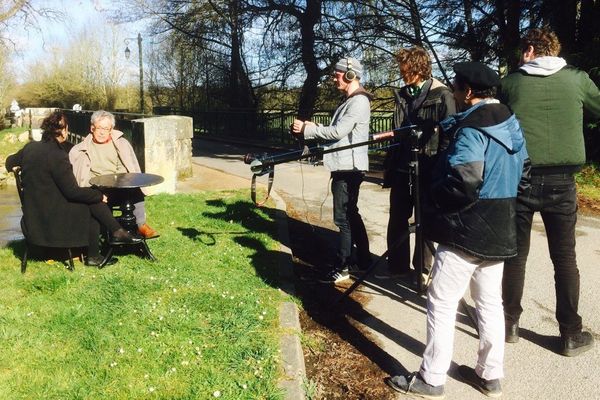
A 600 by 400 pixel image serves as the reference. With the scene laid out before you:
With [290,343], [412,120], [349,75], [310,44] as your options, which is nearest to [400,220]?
[412,120]

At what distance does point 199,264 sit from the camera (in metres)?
5.09

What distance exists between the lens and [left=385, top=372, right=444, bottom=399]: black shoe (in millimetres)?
2996

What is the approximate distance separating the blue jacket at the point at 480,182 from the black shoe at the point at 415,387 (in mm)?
823

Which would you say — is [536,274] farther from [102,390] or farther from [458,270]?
[102,390]

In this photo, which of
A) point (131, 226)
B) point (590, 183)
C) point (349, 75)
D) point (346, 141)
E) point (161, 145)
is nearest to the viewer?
point (349, 75)

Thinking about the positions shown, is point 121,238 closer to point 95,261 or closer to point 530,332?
point 95,261

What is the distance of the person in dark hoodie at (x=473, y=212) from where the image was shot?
8.86 feet

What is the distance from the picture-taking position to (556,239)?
354 centimetres

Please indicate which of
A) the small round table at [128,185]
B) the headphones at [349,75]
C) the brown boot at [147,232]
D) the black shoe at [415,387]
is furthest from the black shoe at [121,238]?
the black shoe at [415,387]

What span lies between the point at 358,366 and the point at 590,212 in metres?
5.91

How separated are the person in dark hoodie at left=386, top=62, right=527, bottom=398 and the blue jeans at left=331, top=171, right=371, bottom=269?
6.01ft

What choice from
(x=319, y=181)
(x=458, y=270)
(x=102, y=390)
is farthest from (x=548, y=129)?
(x=319, y=181)

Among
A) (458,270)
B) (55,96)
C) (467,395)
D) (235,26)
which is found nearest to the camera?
(458,270)

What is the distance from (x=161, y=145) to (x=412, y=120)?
Answer: 5.96 m
